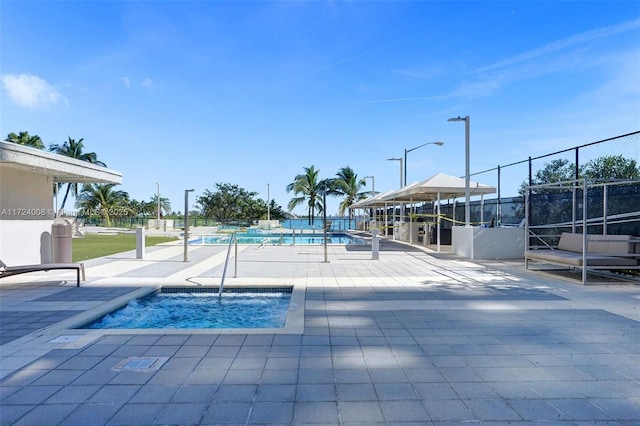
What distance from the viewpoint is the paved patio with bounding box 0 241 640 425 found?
2545 mm

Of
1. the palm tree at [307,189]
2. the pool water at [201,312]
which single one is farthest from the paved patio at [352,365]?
the palm tree at [307,189]

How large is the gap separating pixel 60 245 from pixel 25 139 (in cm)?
3829

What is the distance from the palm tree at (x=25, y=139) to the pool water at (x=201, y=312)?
135 ft

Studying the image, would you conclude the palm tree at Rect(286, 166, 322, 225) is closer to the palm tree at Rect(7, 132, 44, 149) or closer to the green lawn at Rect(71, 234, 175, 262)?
the green lawn at Rect(71, 234, 175, 262)

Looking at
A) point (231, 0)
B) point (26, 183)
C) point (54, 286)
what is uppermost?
point (231, 0)

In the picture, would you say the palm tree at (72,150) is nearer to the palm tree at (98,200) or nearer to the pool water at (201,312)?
the palm tree at (98,200)

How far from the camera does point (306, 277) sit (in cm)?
837

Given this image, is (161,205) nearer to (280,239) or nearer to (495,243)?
(280,239)

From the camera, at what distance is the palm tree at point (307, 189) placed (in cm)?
3859

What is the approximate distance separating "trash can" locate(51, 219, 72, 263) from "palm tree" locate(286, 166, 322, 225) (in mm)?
29326

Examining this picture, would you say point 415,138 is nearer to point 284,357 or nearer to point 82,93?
point 82,93

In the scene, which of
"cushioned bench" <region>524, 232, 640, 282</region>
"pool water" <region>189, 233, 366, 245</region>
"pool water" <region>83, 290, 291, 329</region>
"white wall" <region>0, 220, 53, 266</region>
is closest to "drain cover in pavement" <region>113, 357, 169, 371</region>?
"pool water" <region>83, 290, 291, 329</region>

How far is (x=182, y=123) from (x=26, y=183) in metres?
16.5

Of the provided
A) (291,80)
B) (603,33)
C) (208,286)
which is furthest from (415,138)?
(208,286)
